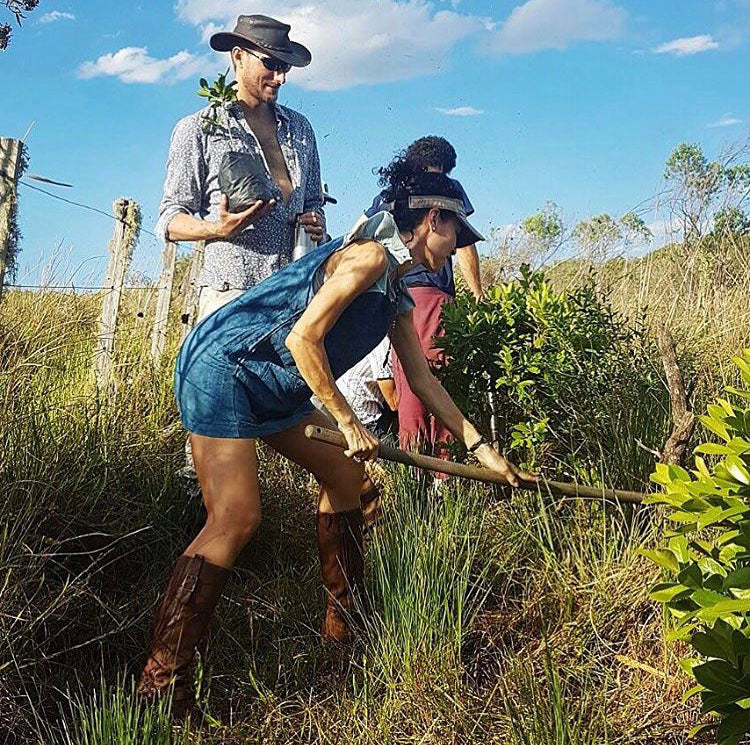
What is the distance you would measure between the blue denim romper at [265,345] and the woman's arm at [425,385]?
0.35 meters

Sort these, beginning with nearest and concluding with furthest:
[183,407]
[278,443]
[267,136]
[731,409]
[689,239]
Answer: [731,409], [183,407], [278,443], [267,136], [689,239]

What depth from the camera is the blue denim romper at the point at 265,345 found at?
306 cm

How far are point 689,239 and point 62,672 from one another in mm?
6248

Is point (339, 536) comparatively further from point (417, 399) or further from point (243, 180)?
point (243, 180)

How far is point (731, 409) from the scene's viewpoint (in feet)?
8.34

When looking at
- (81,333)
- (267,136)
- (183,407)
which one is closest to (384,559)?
(183,407)

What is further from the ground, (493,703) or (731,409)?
(731,409)

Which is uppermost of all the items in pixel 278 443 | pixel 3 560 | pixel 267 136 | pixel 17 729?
pixel 267 136

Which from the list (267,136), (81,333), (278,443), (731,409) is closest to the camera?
(731,409)

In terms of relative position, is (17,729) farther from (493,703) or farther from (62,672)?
(493,703)

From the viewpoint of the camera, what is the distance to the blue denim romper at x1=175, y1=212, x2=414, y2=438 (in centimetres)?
306

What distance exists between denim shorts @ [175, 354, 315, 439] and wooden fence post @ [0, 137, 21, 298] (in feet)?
5.07

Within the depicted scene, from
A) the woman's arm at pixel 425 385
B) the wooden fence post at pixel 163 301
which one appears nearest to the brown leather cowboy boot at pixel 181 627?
the woman's arm at pixel 425 385

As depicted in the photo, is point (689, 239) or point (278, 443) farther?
point (689, 239)
